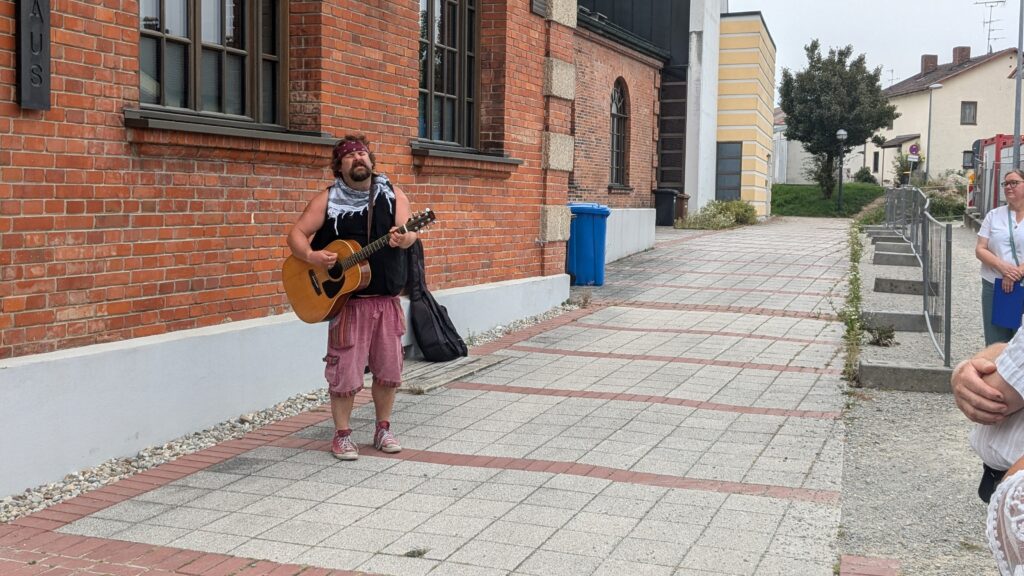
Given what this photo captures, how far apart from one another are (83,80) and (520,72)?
616cm

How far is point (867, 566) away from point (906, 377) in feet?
13.5

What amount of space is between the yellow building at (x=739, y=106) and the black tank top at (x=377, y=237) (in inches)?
1040

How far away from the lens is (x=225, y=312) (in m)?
7.09

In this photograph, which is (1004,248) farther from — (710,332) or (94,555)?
(94,555)

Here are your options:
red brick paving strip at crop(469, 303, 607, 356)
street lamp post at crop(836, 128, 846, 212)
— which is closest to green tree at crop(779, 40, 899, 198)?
street lamp post at crop(836, 128, 846, 212)

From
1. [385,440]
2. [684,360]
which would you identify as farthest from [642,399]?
[385,440]

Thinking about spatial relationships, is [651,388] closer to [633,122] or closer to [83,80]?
[83,80]

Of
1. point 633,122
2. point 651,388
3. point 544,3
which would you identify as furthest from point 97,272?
point 633,122

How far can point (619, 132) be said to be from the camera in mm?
24891

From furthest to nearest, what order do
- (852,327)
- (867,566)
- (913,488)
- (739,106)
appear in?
1. (739,106)
2. (852,327)
3. (913,488)
4. (867,566)

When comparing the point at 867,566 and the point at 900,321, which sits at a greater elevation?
the point at 900,321

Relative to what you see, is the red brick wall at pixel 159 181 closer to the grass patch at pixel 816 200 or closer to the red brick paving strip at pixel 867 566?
the red brick paving strip at pixel 867 566

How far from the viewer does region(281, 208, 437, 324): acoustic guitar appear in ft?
19.4

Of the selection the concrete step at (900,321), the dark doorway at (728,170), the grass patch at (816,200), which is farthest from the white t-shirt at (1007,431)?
the grass patch at (816,200)
